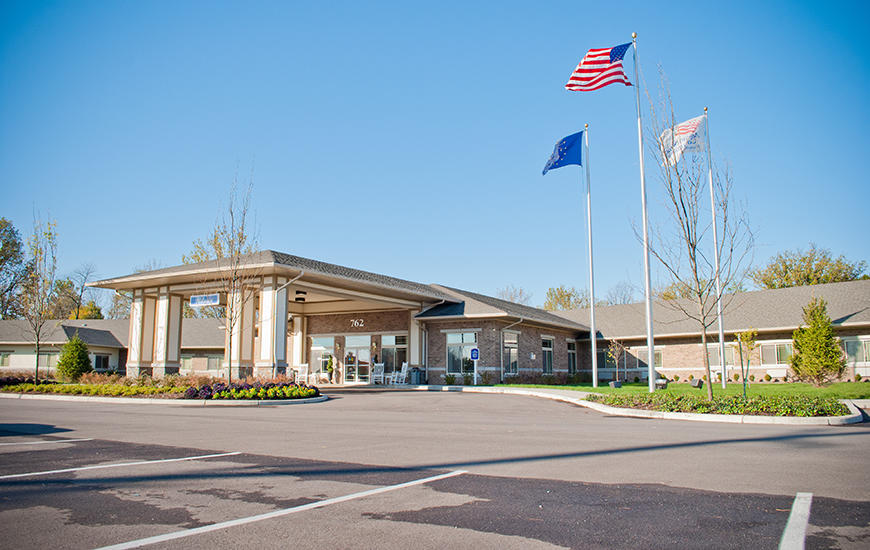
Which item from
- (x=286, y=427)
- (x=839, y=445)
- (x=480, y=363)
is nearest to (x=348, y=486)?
(x=286, y=427)

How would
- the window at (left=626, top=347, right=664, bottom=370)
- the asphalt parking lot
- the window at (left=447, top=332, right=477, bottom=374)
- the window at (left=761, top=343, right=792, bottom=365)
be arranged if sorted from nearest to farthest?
the asphalt parking lot < the window at (left=447, top=332, right=477, bottom=374) < the window at (left=761, top=343, right=792, bottom=365) < the window at (left=626, top=347, right=664, bottom=370)

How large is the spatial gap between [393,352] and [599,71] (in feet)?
63.7

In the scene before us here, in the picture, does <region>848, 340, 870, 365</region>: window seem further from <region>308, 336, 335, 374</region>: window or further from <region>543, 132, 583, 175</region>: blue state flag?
<region>308, 336, 335, 374</region>: window

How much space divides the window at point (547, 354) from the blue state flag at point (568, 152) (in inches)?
511

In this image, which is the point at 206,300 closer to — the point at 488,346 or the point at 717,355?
the point at 488,346

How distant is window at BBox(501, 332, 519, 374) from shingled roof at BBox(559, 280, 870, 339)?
8.59 metres

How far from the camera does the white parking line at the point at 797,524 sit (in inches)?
162

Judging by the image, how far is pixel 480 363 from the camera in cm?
3095

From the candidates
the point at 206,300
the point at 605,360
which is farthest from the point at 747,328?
the point at 206,300

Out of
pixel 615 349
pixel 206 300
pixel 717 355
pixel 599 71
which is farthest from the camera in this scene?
pixel 615 349

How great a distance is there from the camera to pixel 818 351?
1024 inches

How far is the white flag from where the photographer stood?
16984 millimetres

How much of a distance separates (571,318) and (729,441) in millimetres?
35689

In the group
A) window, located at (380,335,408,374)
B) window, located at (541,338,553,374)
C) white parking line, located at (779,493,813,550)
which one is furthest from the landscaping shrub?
window, located at (541,338,553,374)
